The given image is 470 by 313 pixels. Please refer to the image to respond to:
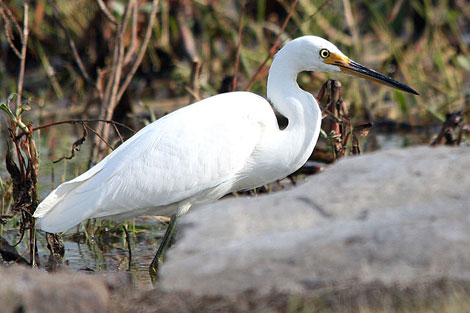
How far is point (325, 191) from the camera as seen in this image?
2.72m

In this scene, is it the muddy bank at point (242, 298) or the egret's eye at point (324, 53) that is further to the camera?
the egret's eye at point (324, 53)

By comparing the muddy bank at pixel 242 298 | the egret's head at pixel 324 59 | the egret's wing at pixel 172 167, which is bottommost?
the muddy bank at pixel 242 298

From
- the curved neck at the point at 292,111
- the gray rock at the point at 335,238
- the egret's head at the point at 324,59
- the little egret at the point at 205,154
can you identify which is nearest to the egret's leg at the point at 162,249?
the little egret at the point at 205,154

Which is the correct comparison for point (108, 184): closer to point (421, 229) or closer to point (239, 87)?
point (421, 229)

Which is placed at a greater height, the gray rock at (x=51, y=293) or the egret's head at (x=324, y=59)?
the egret's head at (x=324, y=59)

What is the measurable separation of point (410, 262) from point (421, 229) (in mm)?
107

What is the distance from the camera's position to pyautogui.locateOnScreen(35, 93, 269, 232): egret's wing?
3.84m

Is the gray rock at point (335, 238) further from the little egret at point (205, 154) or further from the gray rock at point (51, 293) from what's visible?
the little egret at point (205, 154)

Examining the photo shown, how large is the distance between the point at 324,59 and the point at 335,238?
178 centimetres

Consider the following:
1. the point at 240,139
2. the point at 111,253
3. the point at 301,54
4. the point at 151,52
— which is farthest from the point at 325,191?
the point at 151,52

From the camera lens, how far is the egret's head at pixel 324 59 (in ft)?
13.0

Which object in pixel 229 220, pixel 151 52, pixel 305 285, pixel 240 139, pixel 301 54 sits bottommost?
pixel 305 285

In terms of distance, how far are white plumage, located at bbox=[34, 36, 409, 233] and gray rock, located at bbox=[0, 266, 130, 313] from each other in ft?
4.19

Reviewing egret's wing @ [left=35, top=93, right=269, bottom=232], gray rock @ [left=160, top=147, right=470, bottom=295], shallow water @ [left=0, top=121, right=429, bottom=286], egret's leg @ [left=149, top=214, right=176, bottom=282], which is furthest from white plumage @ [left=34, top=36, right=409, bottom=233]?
gray rock @ [left=160, top=147, right=470, bottom=295]
